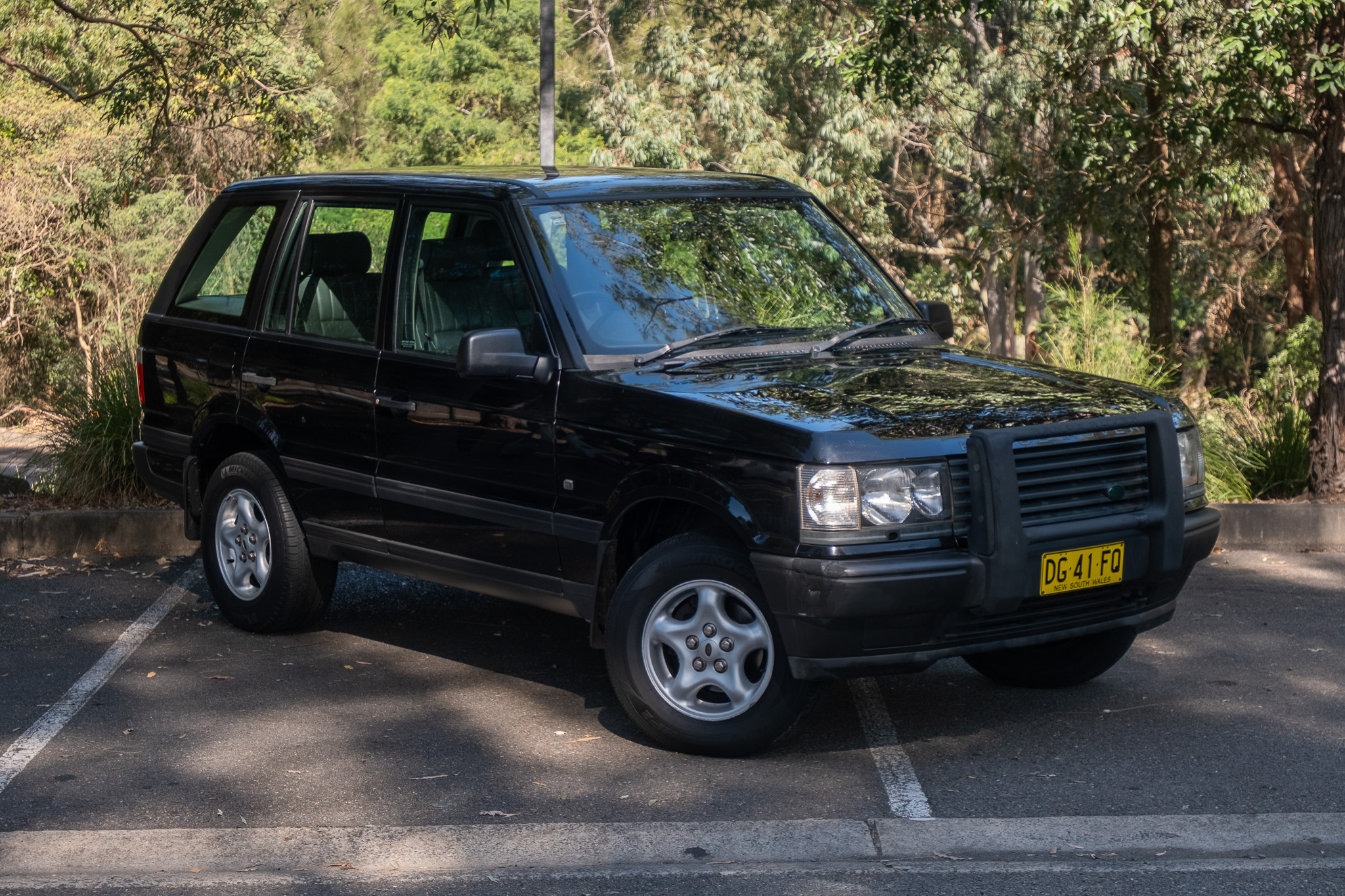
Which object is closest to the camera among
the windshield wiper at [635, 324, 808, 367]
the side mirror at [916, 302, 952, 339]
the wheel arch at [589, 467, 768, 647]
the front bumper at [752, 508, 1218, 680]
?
the front bumper at [752, 508, 1218, 680]

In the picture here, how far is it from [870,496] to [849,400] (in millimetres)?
438

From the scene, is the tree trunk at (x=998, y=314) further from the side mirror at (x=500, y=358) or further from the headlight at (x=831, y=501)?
the headlight at (x=831, y=501)

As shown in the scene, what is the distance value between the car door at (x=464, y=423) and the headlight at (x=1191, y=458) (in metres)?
2.22

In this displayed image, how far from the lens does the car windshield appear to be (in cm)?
557

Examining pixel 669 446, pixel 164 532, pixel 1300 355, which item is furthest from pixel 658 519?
pixel 1300 355

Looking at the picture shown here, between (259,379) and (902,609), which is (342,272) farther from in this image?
(902,609)

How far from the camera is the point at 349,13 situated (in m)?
45.2

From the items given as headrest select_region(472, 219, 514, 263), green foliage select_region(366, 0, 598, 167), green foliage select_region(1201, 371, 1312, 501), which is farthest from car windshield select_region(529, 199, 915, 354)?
green foliage select_region(366, 0, 598, 167)

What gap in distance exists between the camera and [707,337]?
5543 mm

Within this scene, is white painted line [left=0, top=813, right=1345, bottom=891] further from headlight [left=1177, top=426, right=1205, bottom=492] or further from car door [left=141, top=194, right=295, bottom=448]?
car door [left=141, top=194, right=295, bottom=448]

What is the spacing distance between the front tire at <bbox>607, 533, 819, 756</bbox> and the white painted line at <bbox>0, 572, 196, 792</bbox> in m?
2.04

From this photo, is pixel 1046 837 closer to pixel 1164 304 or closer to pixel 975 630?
pixel 975 630

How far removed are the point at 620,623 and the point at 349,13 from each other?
4319 centimetres

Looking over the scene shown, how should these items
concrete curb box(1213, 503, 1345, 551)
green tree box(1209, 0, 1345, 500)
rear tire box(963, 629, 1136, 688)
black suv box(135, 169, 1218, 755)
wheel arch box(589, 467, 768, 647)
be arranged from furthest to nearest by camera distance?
green tree box(1209, 0, 1345, 500), concrete curb box(1213, 503, 1345, 551), rear tire box(963, 629, 1136, 688), wheel arch box(589, 467, 768, 647), black suv box(135, 169, 1218, 755)
